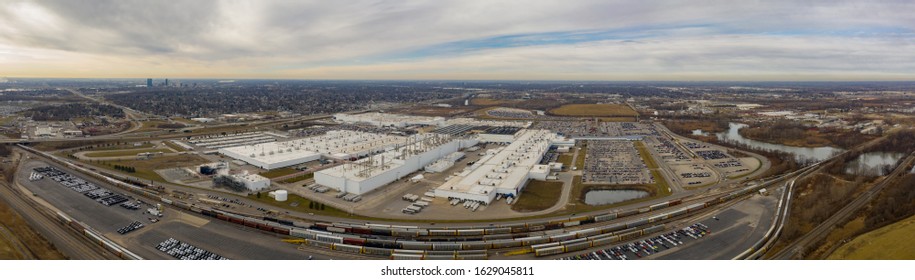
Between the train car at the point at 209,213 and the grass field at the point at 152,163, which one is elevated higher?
the grass field at the point at 152,163

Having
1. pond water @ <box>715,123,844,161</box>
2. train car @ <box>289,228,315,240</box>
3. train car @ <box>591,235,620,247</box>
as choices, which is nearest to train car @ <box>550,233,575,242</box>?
train car @ <box>591,235,620,247</box>

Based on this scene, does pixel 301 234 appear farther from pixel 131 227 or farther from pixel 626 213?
pixel 626 213

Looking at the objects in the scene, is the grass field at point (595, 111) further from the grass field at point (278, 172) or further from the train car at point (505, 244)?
the train car at point (505, 244)

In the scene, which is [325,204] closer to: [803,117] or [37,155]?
[37,155]

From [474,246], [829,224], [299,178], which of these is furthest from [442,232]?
[829,224]

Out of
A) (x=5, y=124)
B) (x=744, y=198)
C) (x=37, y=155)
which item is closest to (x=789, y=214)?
(x=744, y=198)

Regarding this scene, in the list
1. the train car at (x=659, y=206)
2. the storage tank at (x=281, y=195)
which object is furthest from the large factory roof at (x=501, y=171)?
the storage tank at (x=281, y=195)
